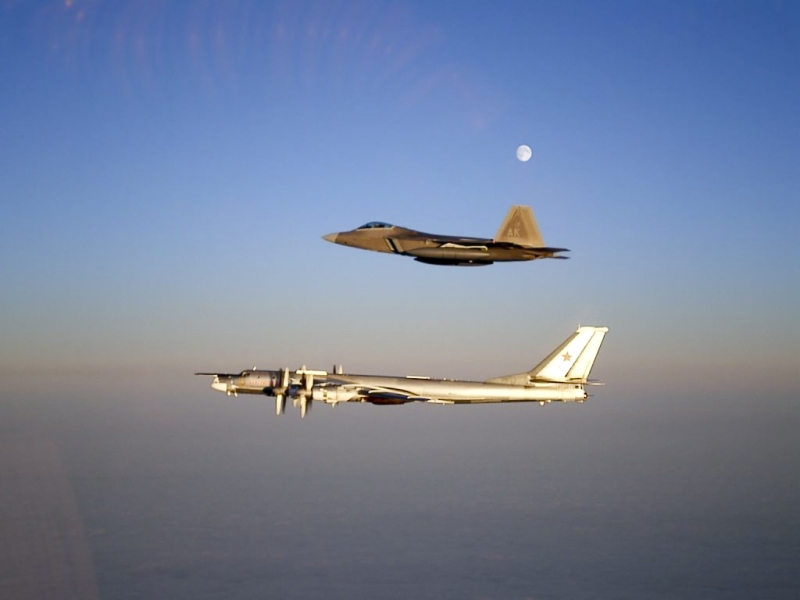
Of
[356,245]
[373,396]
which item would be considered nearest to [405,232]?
[356,245]

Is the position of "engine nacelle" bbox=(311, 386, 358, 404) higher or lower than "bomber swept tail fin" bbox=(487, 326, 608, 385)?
lower

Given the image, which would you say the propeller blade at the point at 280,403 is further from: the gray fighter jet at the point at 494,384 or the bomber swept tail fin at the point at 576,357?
the bomber swept tail fin at the point at 576,357

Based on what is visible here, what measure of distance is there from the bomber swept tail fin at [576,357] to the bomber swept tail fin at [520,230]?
12272 mm

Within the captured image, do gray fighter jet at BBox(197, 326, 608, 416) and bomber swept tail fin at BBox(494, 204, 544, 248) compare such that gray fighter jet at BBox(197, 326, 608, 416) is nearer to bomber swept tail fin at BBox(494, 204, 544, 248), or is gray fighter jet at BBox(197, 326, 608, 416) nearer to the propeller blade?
the propeller blade

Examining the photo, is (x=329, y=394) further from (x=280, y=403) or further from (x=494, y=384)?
(x=494, y=384)

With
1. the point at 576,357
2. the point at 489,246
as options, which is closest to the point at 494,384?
the point at 576,357

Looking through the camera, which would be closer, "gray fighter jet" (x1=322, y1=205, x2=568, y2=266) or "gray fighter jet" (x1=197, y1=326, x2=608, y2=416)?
"gray fighter jet" (x1=322, y1=205, x2=568, y2=266)

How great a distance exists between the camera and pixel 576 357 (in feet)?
196

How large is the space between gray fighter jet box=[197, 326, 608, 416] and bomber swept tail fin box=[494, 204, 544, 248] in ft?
41.3

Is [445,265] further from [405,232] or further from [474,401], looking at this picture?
[474,401]

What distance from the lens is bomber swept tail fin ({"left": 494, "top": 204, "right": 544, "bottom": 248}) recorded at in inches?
2009

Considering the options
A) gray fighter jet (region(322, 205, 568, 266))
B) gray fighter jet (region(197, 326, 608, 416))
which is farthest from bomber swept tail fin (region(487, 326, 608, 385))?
gray fighter jet (region(322, 205, 568, 266))

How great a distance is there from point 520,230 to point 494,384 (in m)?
16.2

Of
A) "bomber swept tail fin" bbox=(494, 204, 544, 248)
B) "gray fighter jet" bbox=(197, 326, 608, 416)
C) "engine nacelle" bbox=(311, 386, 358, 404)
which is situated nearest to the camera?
"bomber swept tail fin" bbox=(494, 204, 544, 248)
